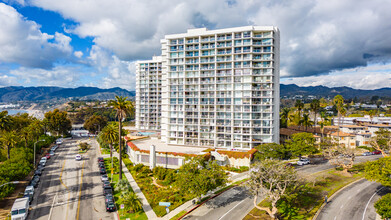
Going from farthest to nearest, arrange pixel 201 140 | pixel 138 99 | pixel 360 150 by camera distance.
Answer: pixel 138 99
pixel 360 150
pixel 201 140

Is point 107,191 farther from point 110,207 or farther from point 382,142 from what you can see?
point 382,142

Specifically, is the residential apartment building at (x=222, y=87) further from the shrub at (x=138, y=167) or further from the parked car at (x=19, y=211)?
the parked car at (x=19, y=211)

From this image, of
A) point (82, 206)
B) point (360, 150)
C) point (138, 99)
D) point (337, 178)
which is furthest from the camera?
point (138, 99)

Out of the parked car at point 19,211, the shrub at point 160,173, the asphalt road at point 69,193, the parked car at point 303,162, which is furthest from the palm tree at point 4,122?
the parked car at point 303,162

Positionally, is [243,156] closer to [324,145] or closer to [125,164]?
[324,145]

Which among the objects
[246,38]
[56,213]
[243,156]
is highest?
[246,38]

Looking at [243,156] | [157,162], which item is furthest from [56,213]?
[243,156]

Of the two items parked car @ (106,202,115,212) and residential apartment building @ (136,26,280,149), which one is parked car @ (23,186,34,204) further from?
residential apartment building @ (136,26,280,149)
